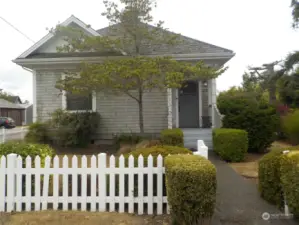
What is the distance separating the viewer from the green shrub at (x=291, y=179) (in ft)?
10.6

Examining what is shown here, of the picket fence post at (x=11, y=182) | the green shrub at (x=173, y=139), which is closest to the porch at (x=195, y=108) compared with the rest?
the green shrub at (x=173, y=139)

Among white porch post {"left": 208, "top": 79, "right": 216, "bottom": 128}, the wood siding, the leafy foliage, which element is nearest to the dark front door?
white porch post {"left": 208, "top": 79, "right": 216, "bottom": 128}

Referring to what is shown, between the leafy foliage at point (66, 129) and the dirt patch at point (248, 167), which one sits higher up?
the leafy foliage at point (66, 129)

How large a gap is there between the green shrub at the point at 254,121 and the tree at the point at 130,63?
180cm

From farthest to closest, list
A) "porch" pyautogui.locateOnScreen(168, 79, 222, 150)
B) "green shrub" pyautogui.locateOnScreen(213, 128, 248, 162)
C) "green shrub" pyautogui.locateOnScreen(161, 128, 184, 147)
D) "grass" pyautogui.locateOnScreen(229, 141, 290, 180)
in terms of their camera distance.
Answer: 1. "porch" pyautogui.locateOnScreen(168, 79, 222, 150)
2. "green shrub" pyautogui.locateOnScreen(161, 128, 184, 147)
3. "green shrub" pyautogui.locateOnScreen(213, 128, 248, 162)
4. "grass" pyautogui.locateOnScreen(229, 141, 290, 180)

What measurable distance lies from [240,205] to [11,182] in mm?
3728

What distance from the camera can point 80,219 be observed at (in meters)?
3.60

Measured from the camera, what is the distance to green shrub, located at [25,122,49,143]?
10312 mm

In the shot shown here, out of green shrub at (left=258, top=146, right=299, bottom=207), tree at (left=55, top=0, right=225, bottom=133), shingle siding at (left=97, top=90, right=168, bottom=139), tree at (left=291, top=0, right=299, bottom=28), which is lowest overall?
green shrub at (left=258, top=146, right=299, bottom=207)

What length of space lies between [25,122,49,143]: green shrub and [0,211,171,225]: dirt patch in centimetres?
708

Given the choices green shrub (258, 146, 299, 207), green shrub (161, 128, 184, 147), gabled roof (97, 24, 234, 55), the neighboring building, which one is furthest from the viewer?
the neighboring building

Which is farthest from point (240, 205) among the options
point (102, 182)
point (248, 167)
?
point (248, 167)

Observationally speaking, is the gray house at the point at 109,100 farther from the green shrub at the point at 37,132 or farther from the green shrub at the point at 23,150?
the green shrub at the point at 23,150

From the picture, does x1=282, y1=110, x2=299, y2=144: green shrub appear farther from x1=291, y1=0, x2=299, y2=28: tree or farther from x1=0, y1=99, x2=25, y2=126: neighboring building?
x1=0, y1=99, x2=25, y2=126: neighboring building
